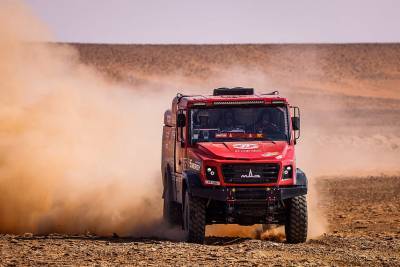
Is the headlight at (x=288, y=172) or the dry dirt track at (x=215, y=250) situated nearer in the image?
the dry dirt track at (x=215, y=250)

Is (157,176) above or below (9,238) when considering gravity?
above

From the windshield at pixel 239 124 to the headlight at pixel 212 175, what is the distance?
0.97m

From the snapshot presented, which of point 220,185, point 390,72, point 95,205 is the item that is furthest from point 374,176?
point 390,72

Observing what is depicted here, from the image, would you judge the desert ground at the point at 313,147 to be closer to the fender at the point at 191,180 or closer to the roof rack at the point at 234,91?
the fender at the point at 191,180

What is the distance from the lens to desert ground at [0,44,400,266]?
1480cm

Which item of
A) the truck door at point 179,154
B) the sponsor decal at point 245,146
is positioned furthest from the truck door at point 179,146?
the sponsor decal at point 245,146

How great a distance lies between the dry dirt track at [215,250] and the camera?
14.0m

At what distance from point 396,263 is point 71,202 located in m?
8.13

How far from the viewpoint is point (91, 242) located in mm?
16906

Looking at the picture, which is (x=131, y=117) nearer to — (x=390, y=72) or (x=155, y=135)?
(x=155, y=135)

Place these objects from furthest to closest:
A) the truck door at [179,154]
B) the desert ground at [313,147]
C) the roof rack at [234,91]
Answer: the roof rack at [234,91] → the truck door at [179,154] → the desert ground at [313,147]

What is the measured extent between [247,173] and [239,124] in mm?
1314

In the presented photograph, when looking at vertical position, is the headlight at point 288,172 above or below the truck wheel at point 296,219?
above

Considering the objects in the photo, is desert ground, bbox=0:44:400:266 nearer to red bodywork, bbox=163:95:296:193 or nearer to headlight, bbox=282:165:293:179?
headlight, bbox=282:165:293:179
